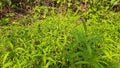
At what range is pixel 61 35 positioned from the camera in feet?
12.0

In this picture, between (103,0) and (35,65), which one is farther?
(103,0)

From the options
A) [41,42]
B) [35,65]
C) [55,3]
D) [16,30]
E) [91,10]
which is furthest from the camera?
[55,3]

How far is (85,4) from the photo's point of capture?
503 cm

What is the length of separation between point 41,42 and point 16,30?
0.64 metres

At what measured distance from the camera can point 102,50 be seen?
3.12m

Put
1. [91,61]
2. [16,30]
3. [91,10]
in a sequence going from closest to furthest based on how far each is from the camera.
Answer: [91,61] < [16,30] < [91,10]

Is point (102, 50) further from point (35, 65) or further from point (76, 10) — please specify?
point (76, 10)

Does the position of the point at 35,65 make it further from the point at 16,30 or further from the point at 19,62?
the point at 16,30

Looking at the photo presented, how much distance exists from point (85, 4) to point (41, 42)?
6.06ft

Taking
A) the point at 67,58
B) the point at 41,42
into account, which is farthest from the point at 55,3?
the point at 67,58

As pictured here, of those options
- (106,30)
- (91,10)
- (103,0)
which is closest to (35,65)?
(106,30)

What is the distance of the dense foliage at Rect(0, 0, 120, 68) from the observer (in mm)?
3086

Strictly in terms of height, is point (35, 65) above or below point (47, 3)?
below

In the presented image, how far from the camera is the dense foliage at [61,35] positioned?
3.09m
